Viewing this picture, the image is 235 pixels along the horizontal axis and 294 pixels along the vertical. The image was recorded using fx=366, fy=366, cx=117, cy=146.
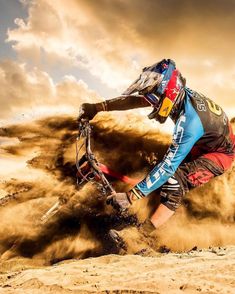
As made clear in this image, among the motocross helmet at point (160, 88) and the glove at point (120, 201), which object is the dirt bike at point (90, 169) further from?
the motocross helmet at point (160, 88)

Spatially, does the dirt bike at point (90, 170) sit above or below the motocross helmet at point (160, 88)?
below

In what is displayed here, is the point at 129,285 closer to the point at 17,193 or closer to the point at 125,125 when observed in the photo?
the point at 17,193

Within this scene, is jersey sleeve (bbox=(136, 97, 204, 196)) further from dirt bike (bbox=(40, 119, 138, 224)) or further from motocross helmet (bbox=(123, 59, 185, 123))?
dirt bike (bbox=(40, 119, 138, 224))

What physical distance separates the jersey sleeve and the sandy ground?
0.95 metres

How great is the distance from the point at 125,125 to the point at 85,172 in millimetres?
3980

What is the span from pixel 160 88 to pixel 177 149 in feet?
2.66

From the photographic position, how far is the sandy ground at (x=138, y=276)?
3.21m

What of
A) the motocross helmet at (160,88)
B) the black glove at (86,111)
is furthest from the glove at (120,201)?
the black glove at (86,111)

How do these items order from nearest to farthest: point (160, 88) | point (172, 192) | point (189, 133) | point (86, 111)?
point (189, 133) → point (160, 88) → point (172, 192) → point (86, 111)

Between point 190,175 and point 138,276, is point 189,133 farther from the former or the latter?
point 138,276

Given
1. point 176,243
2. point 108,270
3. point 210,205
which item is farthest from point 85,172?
point 210,205

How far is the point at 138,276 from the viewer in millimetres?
3625

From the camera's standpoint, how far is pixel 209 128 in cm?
487


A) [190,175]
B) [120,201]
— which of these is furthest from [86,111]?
[190,175]
